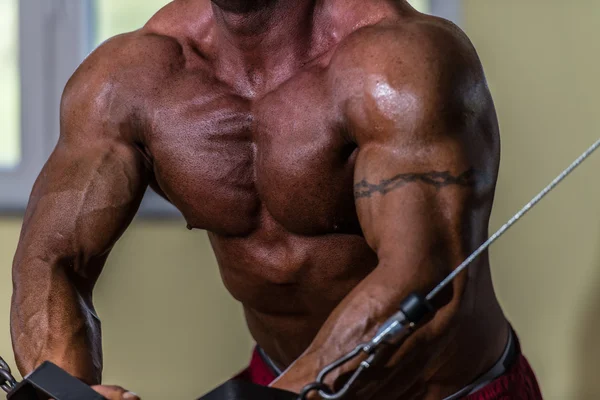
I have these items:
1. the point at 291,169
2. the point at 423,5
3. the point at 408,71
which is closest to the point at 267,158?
the point at 291,169

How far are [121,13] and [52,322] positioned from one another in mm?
815

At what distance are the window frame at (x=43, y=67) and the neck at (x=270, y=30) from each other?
2.30ft

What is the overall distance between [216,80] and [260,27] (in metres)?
0.06

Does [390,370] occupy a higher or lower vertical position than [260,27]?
lower

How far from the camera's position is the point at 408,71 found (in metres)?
0.76

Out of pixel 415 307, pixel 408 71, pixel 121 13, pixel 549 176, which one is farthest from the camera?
pixel 121 13

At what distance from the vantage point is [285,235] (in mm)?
884

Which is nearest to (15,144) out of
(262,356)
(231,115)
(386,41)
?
(262,356)

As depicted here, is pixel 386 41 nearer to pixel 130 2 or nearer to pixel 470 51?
pixel 470 51

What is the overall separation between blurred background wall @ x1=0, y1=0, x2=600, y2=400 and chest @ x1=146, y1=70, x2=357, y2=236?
0.59 m

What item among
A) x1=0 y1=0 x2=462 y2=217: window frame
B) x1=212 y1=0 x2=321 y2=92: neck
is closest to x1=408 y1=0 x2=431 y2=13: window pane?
x1=0 y1=0 x2=462 y2=217: window frame

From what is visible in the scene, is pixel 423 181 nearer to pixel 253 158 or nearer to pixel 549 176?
pixel 253 158

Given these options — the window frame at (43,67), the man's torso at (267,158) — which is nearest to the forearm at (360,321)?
the man's torso at (267,158)

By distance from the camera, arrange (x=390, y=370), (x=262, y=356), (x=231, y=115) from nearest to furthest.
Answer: (x=390, y=370) → (x=231, y=115) → (x=262, y=356)
